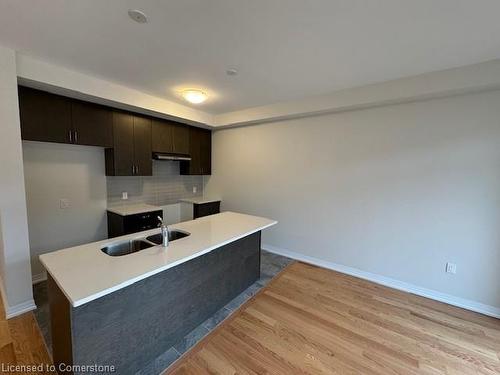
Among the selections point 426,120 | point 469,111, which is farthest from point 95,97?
point 469,111

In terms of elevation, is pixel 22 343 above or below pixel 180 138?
below

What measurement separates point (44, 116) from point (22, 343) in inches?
90.6

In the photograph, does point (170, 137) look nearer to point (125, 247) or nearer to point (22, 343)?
point (125, 247)

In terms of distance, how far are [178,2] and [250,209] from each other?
3320 mm

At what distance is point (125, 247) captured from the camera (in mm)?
2010

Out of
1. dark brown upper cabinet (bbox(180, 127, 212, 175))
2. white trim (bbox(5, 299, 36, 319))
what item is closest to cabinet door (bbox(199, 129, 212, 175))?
dark brown upper cabinet (bbox(180, 127, 212, 175))

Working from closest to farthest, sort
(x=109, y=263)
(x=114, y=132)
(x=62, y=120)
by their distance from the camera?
(x=109, y=263), (x=62, y=120), (x=114, y=132)

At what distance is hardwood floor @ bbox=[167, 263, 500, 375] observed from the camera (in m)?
1.72

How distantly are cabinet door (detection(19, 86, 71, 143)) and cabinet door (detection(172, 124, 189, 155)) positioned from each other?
1.55 m

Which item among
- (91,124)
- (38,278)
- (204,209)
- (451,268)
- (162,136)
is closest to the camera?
(451,268)


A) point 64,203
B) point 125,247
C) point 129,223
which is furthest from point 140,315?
point 64,203

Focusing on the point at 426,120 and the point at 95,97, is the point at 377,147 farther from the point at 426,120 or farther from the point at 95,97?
the point at 95,97

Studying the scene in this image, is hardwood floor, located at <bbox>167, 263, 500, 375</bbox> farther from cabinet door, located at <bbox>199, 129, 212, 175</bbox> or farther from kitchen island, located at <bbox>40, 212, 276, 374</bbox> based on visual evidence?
cabinet door, located at <bbox>199, 129, 212, 175</bbox>

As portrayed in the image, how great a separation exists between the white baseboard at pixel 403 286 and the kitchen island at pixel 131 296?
1768 mm
